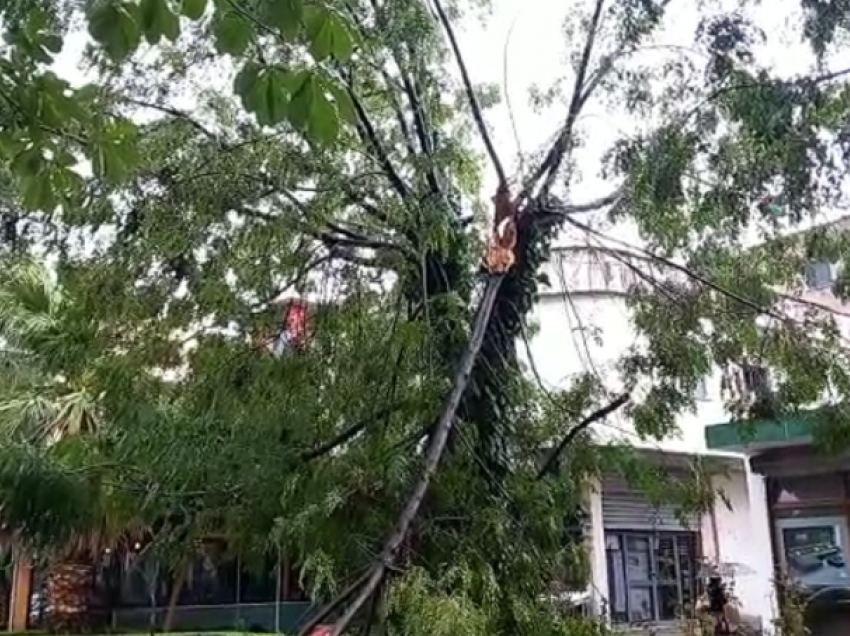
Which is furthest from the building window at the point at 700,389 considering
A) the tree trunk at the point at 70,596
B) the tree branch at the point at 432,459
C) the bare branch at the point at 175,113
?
the tree trunk at the point at 70,596

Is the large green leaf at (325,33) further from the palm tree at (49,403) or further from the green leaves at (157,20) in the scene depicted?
the palm tree at (49,403)

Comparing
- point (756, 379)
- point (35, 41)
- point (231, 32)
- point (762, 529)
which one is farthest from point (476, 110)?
point (762, 529)

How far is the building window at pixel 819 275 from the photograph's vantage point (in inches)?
224

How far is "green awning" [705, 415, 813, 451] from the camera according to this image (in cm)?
672

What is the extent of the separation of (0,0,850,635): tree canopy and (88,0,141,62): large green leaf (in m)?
2.62

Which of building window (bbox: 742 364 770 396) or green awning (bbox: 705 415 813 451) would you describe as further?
green awning (bbox: 705 415 813 451)

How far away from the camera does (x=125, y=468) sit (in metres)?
5.46

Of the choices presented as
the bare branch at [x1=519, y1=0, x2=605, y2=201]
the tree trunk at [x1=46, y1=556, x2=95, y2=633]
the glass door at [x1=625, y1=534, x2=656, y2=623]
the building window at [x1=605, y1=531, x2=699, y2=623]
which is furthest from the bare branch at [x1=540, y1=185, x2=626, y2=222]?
the tree trunk at [x1=46, y1=556, x2=95, y2=633]

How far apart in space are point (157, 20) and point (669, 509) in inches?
208

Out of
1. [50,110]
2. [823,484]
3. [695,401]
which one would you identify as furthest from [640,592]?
[50,110]

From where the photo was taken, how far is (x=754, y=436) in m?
6.77

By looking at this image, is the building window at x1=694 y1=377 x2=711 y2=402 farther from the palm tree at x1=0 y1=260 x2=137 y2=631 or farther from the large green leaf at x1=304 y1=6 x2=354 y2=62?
the large green leaf at x1=304 y1=6 x2=354 y2=62

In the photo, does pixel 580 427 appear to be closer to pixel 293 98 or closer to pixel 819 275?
pixel 819 275

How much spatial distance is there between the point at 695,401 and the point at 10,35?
4607 mm
